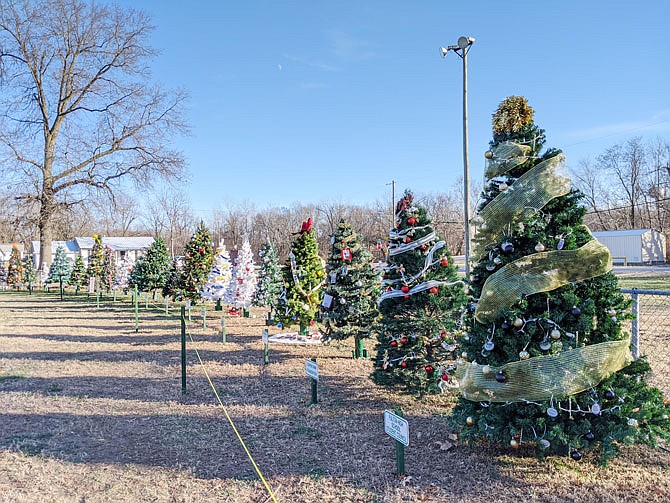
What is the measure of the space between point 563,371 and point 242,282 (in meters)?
12.8

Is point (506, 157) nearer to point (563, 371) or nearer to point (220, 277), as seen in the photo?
point (563, 371)

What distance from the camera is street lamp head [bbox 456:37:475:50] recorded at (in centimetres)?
1138

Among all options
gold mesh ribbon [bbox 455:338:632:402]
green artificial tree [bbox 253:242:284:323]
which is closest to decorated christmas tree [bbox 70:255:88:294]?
green artificial tree [bbox 253:242:284:323]

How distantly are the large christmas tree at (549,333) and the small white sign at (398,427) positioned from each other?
760 mm

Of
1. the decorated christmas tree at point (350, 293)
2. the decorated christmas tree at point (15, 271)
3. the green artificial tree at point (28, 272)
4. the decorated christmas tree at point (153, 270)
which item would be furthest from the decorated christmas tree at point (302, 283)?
the decorated christmas tree at point (15, 271)

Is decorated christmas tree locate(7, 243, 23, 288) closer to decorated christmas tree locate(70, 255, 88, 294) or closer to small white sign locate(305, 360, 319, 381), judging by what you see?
decorated christmas tree locate(70, 255, 88, 294)

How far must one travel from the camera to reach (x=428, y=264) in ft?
21.6

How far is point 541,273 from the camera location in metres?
3.91

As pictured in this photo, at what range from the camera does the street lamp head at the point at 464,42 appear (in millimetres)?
11383

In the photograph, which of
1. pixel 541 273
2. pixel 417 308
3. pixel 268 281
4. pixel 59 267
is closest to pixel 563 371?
pixel 541 273

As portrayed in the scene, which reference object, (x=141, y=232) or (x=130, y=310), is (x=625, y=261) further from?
(x=141, y=232)

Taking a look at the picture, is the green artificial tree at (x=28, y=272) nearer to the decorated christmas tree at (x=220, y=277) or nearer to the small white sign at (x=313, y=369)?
the decorated christmas tree at (x=220, y=277)

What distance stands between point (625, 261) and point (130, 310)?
4066cm

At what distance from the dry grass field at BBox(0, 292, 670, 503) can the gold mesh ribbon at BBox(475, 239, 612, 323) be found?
1444 millimetres
